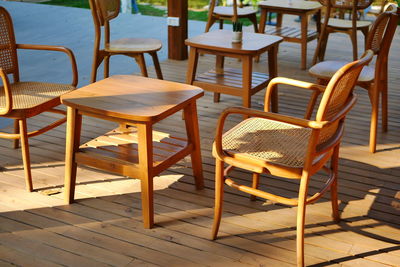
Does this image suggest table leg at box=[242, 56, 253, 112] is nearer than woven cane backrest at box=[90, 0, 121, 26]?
Yes

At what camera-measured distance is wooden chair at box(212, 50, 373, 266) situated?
7.74ft

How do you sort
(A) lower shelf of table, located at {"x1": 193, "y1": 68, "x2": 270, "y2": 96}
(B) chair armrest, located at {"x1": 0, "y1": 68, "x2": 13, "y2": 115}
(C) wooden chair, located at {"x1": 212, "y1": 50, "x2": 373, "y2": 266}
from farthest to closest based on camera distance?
(A) lower shelf of table, located at {"x1": 193, "y1": 68, "x2": 270, "y2": 96}, (B) chair armrest, located at {"x1": 0, "y1": 68, "x2": 13, "y2": 115}, (C) wooden chair, located at {"x1": 212, "y1": 50, "x2": 373, "y2": 266}

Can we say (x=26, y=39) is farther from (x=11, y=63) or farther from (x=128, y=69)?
(x=11, y=63)

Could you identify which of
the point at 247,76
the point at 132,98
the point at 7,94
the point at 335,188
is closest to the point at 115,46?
the point at 247,76

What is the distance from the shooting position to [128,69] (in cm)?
584

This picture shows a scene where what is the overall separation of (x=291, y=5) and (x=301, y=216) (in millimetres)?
3695

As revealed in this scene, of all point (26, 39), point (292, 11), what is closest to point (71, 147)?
point (292, 11)

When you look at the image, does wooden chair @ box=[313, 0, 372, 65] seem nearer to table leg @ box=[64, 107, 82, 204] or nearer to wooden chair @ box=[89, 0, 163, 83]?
wooden chair @ box=[89, 0, 163, 83]

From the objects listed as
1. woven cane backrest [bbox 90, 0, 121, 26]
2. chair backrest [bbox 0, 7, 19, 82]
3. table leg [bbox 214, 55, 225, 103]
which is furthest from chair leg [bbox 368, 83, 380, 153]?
chair backrest [bbox 0, 7, 19, 82]

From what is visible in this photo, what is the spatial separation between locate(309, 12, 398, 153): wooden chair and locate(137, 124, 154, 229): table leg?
1.48 metres

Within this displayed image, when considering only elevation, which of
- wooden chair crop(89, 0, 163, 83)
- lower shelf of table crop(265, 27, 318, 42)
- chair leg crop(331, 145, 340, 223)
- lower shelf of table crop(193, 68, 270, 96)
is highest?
wooden chair crop(89, 0, 163, 83)

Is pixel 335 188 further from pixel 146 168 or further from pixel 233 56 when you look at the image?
pixel 233 56

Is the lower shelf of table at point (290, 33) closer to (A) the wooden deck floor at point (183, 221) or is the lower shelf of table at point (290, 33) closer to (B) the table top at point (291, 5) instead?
(B) the table top at point (291, 5)

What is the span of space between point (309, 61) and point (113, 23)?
324 centimetres
